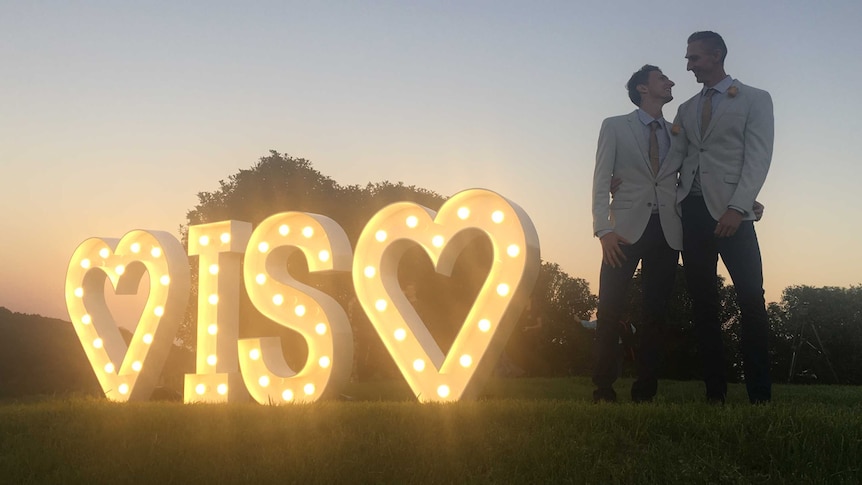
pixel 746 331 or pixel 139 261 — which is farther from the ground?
pixel 139 261

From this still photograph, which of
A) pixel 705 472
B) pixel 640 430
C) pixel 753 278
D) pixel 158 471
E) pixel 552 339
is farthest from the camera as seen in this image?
pixel 552 339

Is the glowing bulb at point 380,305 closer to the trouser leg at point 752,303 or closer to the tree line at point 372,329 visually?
the trouser leg at point 752,303

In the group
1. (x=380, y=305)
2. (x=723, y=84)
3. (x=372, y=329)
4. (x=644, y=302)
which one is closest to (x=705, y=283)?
(x=644, y=302)

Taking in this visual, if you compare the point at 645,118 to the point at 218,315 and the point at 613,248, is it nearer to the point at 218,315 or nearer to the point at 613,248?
the point at 613,248

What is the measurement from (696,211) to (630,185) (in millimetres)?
608

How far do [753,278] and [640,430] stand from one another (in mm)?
1872

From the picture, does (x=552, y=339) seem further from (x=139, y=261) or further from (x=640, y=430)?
(x=640, y=430)

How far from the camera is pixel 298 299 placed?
25.9 feet

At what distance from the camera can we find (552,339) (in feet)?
111

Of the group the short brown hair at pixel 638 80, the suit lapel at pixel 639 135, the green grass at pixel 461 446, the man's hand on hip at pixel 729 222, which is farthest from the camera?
the short brown hair at pixel 638 80

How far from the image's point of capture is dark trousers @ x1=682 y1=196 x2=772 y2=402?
19.0ft

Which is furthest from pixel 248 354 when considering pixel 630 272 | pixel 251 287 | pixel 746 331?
pixel 746 331

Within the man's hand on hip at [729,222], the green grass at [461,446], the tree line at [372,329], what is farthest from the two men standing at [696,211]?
the tree line at [372,329]

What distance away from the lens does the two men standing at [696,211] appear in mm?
5824
